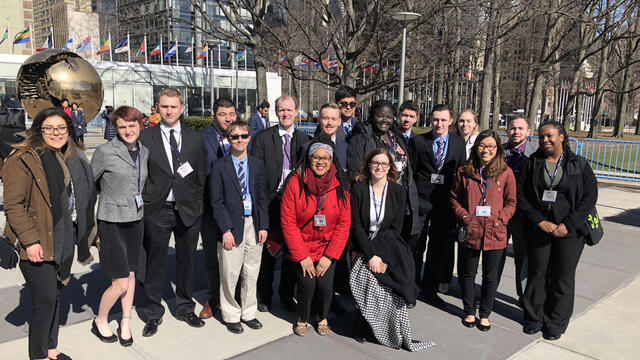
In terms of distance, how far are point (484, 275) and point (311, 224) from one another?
1.69 meters

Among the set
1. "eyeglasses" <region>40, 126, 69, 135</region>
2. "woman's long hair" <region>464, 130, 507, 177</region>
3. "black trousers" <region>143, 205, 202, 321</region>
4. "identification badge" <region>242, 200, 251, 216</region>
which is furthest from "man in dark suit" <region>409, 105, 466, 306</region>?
"eyeglasses" <region>40, 126, 69, 135</region>

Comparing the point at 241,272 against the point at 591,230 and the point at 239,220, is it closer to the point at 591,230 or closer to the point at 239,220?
the point at 239,220

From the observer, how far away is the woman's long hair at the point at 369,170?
3809mm

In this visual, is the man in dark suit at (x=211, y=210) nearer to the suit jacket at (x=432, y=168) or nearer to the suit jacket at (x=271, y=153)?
the suit jacket at (x=271, y=153)

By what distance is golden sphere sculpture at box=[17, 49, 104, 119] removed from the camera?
7629mm

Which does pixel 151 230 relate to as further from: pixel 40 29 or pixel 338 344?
pixel 40 29

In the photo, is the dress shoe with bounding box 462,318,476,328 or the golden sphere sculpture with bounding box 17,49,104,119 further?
the golden sphere sculpture with bounding box 17,49,104,119

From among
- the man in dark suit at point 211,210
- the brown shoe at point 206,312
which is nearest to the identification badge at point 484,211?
the man in dark suit at point 211,210

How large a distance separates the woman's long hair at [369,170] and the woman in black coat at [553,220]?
3.96ft

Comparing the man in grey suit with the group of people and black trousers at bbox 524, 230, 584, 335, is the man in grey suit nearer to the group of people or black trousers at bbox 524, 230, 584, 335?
the group of people

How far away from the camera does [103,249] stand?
356 cm

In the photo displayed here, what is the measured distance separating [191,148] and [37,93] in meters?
5.44

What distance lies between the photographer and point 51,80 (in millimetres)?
7809

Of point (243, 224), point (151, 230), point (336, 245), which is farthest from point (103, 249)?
point (336, 245)
